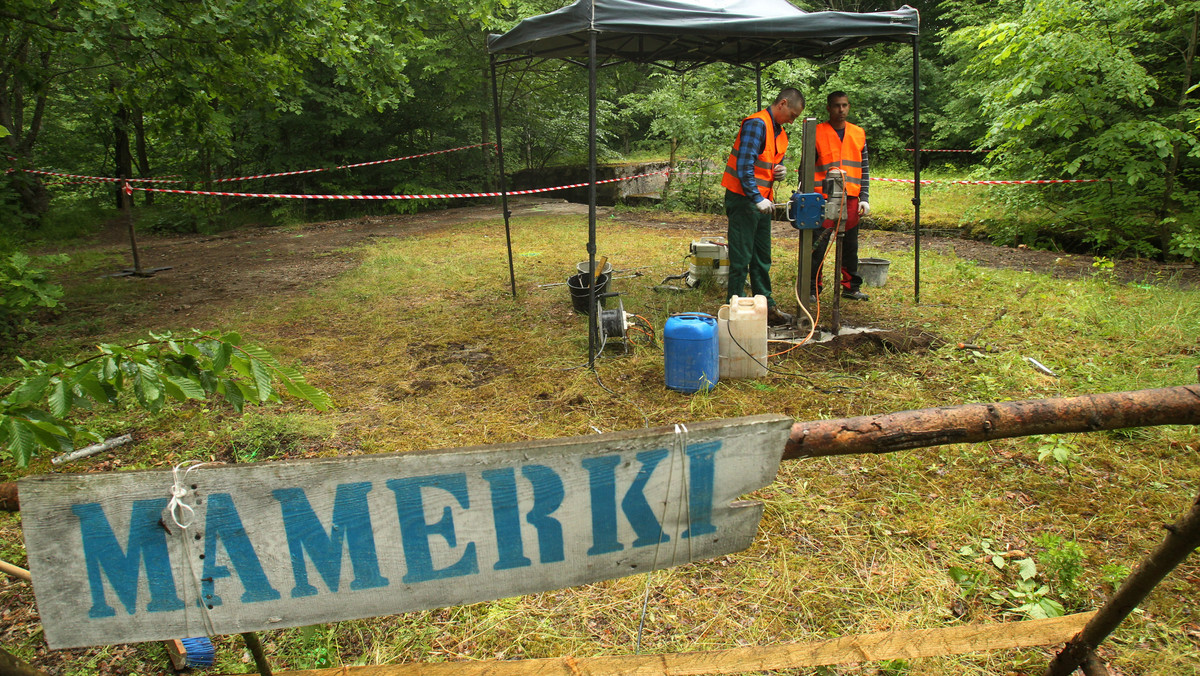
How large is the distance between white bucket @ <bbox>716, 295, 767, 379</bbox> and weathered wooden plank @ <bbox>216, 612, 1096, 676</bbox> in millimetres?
2586

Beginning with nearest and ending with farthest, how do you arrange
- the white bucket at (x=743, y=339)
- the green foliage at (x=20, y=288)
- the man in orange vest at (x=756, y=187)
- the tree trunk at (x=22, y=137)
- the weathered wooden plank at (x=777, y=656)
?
the weathered wooden plank at (x=777, y=656)
the white bucket at (x=743, y=339)
the green foliage at (x=20, y=288)
the man in orange vest at (x=756, y=187)
the tree trunk at (x=22, y=137)

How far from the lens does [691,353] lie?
4.20m

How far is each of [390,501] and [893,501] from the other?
2.57 metres

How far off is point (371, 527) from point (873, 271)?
6.26m

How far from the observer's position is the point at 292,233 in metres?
11.8

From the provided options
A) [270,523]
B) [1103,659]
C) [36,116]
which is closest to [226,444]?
[270,523]

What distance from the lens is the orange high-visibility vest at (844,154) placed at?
18.3 feet

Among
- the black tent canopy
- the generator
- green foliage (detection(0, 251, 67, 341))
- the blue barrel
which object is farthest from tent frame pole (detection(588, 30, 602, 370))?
green foliage (detection(0, 251, 67, 341))

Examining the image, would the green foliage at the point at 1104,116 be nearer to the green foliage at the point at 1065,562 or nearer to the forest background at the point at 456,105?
the forest background at the point at 456,105

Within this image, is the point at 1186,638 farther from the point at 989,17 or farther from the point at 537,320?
the point at 989,17

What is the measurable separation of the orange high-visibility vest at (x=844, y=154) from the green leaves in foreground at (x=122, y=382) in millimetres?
4929

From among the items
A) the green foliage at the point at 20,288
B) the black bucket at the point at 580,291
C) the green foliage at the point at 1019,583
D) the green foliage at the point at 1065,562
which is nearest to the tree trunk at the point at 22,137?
the green foliage at the point at 20,288

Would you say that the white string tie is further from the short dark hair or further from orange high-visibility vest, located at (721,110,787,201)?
the short dark hair

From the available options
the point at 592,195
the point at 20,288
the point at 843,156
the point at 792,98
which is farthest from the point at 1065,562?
the point at 20,288
